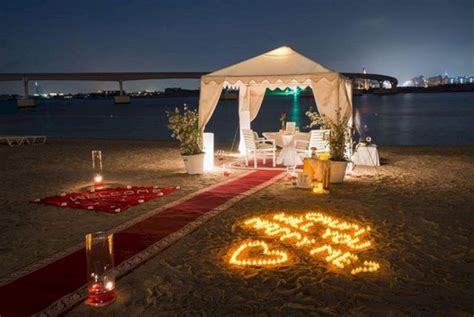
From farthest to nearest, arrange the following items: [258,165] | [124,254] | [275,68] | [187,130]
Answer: [258,165]
[275,68]
[187,130]
[124,254]

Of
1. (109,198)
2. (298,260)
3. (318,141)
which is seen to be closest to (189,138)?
(109,198)

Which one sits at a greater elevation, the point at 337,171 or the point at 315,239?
the point at 337,171

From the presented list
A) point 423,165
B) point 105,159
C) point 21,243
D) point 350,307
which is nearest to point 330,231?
point 350,307

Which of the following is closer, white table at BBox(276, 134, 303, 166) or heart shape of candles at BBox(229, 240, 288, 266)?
heart shape of candles at BBox(229, 240, 288, 266)

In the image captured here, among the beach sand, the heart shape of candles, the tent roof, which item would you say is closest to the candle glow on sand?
the heart shape of candles

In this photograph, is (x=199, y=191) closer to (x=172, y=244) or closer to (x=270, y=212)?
(x=270, y=212)

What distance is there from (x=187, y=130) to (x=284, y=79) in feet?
7.47

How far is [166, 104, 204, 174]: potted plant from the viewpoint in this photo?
870 centimetres

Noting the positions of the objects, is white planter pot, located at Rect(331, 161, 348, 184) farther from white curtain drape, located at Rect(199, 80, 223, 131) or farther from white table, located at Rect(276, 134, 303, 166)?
white curtain drape, located at Rect(199, 80, 223, 131)

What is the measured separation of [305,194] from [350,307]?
370 centimetres

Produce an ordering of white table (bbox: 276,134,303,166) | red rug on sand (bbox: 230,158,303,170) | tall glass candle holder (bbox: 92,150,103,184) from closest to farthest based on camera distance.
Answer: tall glass candle holder (bbox: 92,150,103,184) < red rug on sand (bbox: 230,158,303,170) < white table (bbox: 276,134,303,166)

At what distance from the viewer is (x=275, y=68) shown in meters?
9.59

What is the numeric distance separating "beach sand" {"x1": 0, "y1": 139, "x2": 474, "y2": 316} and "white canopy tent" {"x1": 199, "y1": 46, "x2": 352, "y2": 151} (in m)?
1.46

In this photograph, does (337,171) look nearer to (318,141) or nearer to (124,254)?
(318,141)
